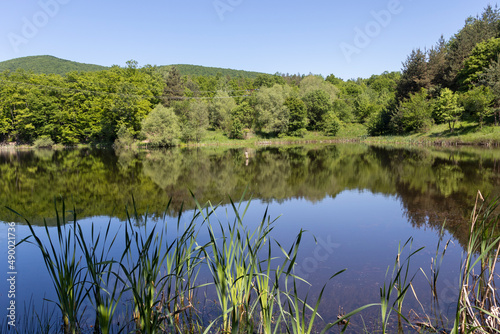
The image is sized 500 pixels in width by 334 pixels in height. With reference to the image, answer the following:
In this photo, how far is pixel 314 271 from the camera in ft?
17.6

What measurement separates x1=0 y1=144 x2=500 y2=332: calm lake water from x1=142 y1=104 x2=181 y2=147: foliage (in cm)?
2542

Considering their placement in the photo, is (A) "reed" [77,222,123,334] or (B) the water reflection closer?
(A) "reed" [77,222,123,334]

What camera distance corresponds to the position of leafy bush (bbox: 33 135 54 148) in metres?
48.8

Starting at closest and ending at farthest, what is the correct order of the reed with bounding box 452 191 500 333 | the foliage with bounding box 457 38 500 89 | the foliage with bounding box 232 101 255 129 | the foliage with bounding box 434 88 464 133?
the reed with bounding box 452 191 500 333, the foliage with bounding box 434 88 464 133, the foliage with bounding box 457 38 500 89, the foliage with bounding box 232 101 255 129

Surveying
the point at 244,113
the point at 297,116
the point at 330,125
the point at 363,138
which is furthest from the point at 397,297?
A: the point at 244,113

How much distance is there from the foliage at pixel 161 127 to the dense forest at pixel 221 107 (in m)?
0.14

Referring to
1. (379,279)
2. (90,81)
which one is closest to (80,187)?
(379,279)

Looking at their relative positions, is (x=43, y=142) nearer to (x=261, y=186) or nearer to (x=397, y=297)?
(x=261, y=186)

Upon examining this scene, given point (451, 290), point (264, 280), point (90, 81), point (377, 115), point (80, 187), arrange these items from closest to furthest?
point (264, 280) < point (451, 290) < point (80, 187) < point (377, 115) < point (90, 81)

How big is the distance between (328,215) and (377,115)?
4285cm

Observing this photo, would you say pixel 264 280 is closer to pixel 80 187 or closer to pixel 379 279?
pixel 379 279

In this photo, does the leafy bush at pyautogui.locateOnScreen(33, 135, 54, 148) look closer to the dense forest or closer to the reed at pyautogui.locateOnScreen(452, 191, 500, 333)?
the dense forest

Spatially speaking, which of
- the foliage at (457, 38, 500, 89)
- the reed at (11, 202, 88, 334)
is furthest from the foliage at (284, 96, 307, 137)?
the reed at (11, 202, 88, 334)

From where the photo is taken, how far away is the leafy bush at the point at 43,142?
160ft
